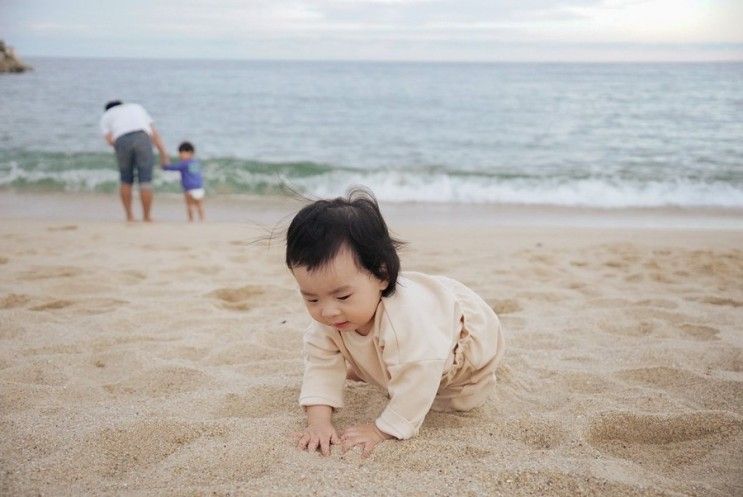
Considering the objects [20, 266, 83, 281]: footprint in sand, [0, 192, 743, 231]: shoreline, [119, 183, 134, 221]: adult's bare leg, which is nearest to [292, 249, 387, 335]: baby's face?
[20, 266, 83, 281]: footprint in sand

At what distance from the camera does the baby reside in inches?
74.7

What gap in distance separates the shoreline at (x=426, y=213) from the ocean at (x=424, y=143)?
0.53 metres

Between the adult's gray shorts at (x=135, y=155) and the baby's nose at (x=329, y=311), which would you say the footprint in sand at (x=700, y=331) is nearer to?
the baby's nose at (x=329, y=311)

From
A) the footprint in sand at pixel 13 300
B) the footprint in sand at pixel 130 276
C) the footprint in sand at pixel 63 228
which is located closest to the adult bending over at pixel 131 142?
the footprint in sand at pixel 63 228

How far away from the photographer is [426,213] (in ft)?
28.0

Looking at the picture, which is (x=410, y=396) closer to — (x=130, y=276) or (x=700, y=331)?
(x=700, y=331)

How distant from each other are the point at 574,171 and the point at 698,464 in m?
9.99

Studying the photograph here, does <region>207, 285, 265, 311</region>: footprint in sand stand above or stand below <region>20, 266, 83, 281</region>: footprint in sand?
above

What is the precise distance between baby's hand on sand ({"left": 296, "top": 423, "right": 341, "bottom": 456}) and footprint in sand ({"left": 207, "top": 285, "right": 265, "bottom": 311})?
1.76m

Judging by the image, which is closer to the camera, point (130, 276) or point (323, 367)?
point (323, 367)

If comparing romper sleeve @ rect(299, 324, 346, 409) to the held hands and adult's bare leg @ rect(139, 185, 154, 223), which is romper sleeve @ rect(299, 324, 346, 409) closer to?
the held hands

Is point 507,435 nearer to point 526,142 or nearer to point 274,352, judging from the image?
point 274,352

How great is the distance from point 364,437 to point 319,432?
0.15m

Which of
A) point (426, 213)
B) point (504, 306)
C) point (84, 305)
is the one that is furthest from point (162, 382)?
point (426, 213)
